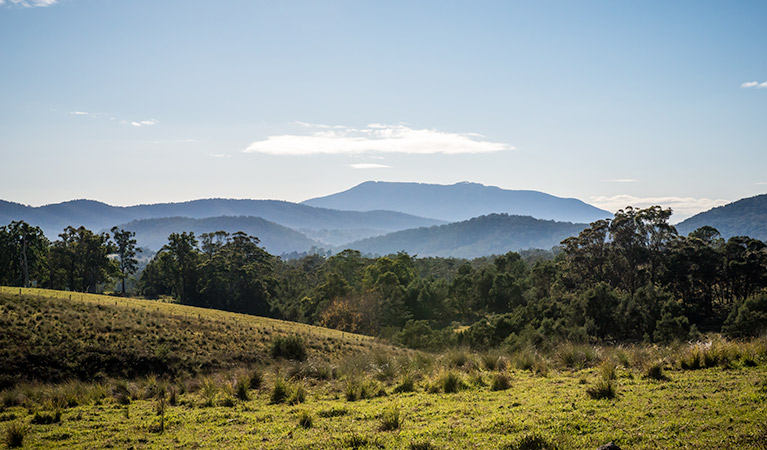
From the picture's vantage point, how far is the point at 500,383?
35.7 ft

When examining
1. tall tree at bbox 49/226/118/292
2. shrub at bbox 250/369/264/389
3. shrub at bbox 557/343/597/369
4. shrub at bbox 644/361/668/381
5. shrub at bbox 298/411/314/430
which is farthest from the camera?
tall tree at bbox 49/226/118/292

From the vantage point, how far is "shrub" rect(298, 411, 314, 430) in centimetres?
888

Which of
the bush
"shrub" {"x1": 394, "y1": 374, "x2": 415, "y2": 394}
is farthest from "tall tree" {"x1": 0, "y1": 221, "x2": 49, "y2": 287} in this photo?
"shrub" {"x1": 394, "y1": 374, "x2": 415, "y2": 394}

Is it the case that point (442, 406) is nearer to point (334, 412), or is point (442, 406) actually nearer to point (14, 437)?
point (334, 412)

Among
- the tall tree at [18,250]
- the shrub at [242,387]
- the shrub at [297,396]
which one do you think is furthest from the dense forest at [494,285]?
the shrub at [242,387]

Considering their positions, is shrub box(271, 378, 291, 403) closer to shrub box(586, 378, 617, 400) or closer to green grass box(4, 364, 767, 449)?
green grass box(4, 364, 767, 449)

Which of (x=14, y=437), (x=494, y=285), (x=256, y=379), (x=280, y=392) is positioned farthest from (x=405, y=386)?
(x=494, y=285)

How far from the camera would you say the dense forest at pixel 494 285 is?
3741 centimetres

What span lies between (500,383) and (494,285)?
57.1 metres

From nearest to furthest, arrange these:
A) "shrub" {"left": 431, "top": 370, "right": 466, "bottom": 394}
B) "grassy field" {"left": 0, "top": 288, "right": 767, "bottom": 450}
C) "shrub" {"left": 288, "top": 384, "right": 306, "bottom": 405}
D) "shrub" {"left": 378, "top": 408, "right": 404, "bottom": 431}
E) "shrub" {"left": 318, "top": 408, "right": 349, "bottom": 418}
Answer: "grassy field" {"left": 0, "top": 288, "right": 767, "bottom": 450}
"shrub" {"left": 378, "top": 408, "right": 404, "bottom": 431}
"shrub" {"left": 318, "top": 408, "right": 349, "bottom": 418}
"shrub" {"left": 431, "top": 370, "right": 466, "bottom": 394}
"shrub" {"left": 288, "top": 384, "right": 306, "bottom": 405}

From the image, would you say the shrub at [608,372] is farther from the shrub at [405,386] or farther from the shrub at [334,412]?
the shrub at [334,412]

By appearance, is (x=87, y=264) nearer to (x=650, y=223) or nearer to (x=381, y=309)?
(x=381, y=309)

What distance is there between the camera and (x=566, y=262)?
53344 millimetres

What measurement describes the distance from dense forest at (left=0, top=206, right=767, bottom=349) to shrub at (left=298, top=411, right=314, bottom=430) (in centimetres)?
Result: 1694
